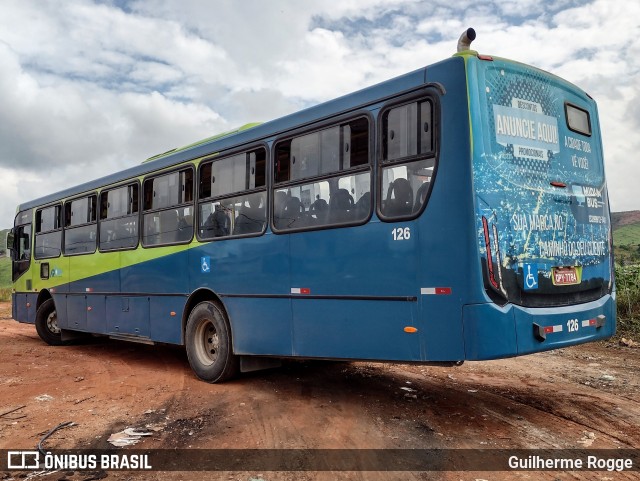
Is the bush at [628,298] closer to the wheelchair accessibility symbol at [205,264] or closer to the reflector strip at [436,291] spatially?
the reflector strip at [436,291]

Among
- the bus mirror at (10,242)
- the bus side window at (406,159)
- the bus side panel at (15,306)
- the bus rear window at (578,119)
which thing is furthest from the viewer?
the bus mirror at (10,242)

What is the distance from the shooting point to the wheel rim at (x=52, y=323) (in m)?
11.7

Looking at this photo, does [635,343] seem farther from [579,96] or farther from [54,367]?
[54,367]

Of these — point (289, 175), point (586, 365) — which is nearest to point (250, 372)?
point (289, 175)

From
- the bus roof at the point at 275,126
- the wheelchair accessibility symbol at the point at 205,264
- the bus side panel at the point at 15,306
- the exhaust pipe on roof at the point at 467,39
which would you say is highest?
the exhaust pipe on roof at the point at 467,39

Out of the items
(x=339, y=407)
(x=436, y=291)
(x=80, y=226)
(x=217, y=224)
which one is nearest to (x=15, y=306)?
(x=80, y=226)

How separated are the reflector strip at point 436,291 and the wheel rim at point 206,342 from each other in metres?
3.61

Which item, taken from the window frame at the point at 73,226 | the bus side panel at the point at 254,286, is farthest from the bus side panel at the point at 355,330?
the window frame at the point at 73,226

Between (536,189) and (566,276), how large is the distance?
0.90 m

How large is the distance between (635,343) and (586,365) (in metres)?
1.97

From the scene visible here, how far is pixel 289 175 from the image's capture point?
6316 millimetres

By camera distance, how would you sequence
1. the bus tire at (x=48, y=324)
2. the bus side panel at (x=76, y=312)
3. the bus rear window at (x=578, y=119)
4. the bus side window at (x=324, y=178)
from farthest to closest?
the bus tire at (x=48, y=324) → the bus side panel at (x=76, y=312) → the bus rear window at (x=578, y=119) → the bus side window at (x=324, y=178)

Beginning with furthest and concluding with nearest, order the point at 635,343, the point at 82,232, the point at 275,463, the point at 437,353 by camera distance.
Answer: the point at 82,232 → the point at 635,343 → the point at 437,353 → the point at 275,463

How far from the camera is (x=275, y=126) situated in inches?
261
